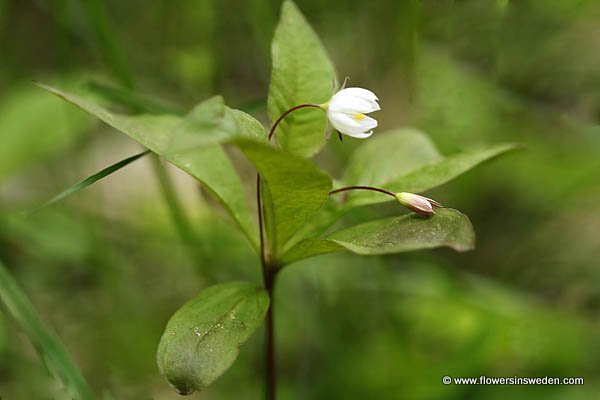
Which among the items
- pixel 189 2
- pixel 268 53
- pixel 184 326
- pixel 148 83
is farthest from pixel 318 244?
pixel 148 83

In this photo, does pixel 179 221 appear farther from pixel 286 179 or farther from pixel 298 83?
pixel 286 179

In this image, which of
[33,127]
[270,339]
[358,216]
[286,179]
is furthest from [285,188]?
[33,127]

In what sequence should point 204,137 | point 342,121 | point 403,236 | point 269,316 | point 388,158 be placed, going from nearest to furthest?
point 204,137 < point 403,236 < point 342,121 < point 269,316 < point 388,158

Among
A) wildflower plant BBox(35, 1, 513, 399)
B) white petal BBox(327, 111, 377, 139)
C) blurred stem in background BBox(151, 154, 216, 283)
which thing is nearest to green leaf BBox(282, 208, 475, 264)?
wildflower plant BBox(35, 1, 513, 399)

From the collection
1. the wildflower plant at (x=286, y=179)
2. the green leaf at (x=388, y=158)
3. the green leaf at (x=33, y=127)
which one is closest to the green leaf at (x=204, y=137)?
the wildflower plant at (x=286, y=179)

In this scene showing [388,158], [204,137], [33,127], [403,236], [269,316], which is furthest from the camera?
[33,127]

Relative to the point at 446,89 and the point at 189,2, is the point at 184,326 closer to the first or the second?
the point at 446,89
